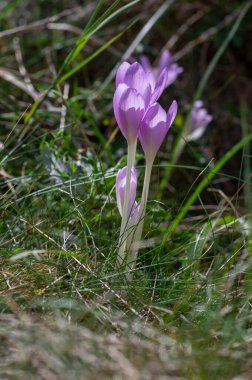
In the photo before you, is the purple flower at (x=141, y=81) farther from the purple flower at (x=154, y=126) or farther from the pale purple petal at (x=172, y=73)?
the pale purple petal at (x=172, y=73)

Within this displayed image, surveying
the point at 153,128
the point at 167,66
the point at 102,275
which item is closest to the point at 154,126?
the point at 153,128

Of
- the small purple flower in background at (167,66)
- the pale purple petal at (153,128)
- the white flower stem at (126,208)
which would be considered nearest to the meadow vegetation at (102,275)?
the white flower stem at (126,208)

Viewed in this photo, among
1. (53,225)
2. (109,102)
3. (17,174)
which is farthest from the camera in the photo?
(109,102)

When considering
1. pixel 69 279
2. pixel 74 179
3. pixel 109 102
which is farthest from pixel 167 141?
pixel 69 279

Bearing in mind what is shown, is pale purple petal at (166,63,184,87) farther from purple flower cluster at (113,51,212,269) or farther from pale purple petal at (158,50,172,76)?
purple flower cluster at (113,51,212,269)

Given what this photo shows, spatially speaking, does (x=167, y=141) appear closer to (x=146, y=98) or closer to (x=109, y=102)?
(x=109, y=102)

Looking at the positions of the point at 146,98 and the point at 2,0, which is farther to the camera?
the point at 2,0

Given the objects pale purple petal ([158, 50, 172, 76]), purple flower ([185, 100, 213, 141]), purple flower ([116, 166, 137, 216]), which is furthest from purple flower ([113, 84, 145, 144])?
pale purple petal ([158, 50, 172, 76])
